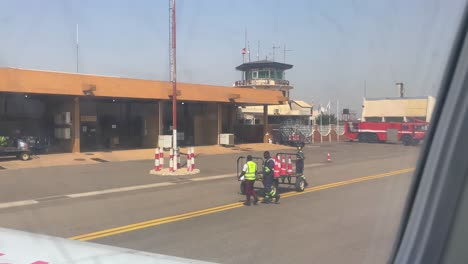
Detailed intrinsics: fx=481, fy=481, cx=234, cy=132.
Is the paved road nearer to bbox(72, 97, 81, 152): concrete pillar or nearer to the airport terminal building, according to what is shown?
the airport terminal building

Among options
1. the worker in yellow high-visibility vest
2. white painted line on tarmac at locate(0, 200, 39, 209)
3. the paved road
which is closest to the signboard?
the paved road

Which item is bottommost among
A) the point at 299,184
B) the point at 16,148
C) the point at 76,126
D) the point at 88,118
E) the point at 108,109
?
the point at 299,184

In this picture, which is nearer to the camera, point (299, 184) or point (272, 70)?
point (272, 70)

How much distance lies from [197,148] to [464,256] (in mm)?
31487

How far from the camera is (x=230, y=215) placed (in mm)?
9344

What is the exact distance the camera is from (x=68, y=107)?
1126 inches

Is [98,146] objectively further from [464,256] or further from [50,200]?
[464,256]

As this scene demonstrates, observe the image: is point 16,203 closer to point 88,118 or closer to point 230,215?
point 230,215

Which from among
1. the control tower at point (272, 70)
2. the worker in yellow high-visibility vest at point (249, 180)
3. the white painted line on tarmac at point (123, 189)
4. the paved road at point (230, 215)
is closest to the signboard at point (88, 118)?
the paved road at point (230, 215)

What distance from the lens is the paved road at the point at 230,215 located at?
306cm

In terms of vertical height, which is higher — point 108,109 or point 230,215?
point 108,109

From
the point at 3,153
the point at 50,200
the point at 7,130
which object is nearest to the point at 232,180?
the point at 50,200

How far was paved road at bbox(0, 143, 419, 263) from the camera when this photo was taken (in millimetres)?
3059

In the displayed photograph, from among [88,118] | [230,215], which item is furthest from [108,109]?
[230,215]
